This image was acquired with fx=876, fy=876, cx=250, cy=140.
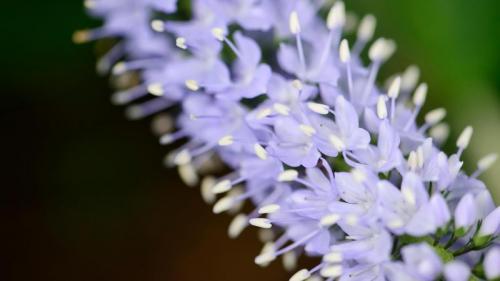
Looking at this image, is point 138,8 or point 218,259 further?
point 218,259

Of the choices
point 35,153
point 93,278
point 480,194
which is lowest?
point 480,194

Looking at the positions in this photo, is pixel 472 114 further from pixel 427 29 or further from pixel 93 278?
pixel 93 278

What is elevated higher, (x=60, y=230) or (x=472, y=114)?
(x=60, y=230)

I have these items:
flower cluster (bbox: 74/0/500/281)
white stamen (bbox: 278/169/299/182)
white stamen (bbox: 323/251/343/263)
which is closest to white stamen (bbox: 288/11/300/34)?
flower cluster (bbox: 74/0/500/281)

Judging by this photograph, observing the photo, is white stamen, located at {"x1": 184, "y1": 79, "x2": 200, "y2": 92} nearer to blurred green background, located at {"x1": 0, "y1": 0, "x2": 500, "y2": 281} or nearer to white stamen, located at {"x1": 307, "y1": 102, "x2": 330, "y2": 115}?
white stamen, located at {"x1": 307, "y1": 102, "x2": 330, "y2": 115}

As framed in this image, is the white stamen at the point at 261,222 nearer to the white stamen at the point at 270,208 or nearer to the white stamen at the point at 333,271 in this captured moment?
the white stamen at the point at 270,208

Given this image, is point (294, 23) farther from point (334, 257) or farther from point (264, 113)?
point (334, 257)

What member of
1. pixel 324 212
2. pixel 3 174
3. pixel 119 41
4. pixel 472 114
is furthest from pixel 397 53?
pixel 3 174

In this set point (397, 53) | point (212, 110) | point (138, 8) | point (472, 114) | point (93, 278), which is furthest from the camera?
point (93, 278)
